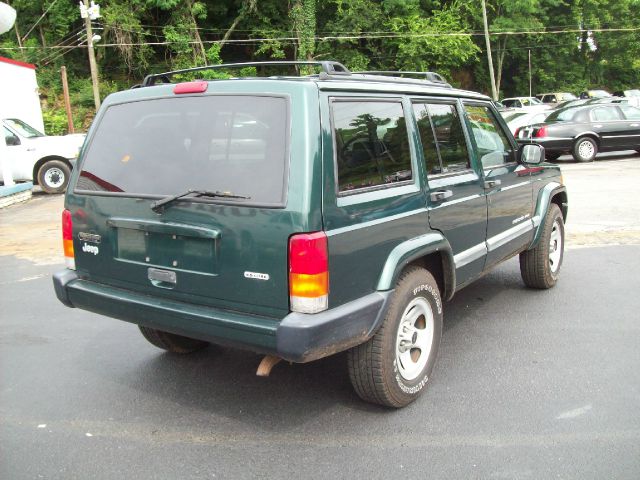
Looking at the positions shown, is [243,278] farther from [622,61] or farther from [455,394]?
[622,61]

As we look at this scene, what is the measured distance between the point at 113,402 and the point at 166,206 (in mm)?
1334

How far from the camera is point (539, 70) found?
157 feet

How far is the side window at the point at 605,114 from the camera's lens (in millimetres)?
16234

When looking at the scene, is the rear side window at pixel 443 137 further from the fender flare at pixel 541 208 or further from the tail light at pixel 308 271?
the fender flare at pixel 541 208

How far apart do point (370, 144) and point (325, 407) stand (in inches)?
60.4

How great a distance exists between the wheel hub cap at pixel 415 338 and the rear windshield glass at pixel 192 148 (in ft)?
3.82

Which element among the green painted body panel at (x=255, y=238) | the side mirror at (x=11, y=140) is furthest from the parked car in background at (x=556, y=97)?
the green painted body panel at (x=255, y=238)

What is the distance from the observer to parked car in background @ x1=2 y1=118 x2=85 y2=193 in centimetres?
1446

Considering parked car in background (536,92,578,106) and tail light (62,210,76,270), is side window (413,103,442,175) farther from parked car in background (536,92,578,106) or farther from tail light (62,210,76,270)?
parked car in background (536,92,578,106)

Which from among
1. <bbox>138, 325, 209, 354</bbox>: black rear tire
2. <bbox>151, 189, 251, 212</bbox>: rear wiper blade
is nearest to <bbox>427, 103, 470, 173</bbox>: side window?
<bbox>151, 189, 251, 212</bbox>: rear wiper blade

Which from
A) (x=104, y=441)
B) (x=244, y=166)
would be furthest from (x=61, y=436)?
(x=244, y=166)

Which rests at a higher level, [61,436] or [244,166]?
[244,166]

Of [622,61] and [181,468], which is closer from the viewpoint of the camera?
[181,468]

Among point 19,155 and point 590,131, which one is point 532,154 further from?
point 19,155
